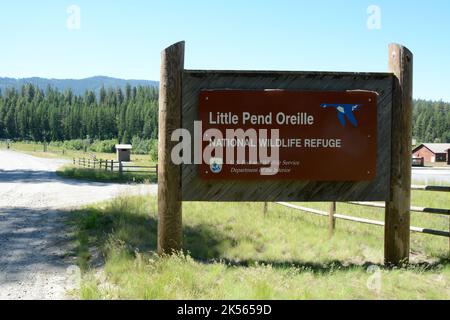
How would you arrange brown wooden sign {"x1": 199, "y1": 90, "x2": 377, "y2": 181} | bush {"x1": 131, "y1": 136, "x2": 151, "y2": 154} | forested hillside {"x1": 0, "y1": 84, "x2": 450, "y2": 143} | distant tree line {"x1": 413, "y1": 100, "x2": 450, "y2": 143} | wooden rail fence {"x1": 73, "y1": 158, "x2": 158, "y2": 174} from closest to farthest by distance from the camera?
brown wooden sign {"x1": 199, "y1": 90, "x2": 377, "y2": 181}
wooden rail fence {"x1": 73, "y1": 158, "x2": 158, "y2": 174}
bush {"x1": 131, "y1": 136, "x2": 151, "y2": 154}
distant tree line {"x1": 413, "y1": 100, "x2": 450, "y2": 143}
forested hillside {"x1": 0, "y1": 84, "x2": 450, "y2": 143}

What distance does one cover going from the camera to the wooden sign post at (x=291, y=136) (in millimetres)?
6801

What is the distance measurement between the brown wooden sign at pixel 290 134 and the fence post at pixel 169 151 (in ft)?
1.39

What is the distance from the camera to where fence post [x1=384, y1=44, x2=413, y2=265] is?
707 centimetres

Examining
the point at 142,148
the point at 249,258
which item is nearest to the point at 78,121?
the point at 142,148

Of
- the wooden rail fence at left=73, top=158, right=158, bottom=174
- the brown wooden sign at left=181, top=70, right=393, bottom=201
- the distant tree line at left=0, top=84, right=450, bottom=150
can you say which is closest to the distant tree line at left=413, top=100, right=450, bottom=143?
the distant tree line at left=0, top=84, right=450, bottom=150

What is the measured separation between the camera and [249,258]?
7.51 meters

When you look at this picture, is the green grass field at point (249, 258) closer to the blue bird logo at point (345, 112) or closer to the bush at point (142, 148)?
the blue bird logo at point (345, 112)

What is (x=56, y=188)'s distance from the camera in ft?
66.4

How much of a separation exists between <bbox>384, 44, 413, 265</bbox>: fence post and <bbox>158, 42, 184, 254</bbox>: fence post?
11.4ft

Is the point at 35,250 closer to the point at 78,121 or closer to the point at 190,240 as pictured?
the point at 190,240

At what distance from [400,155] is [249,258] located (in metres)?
3.04

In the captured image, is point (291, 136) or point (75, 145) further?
point (75, 145)

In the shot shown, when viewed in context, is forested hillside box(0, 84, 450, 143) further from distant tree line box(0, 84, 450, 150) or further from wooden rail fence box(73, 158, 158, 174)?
wooden rail fence box(73, 158, 158, 174)

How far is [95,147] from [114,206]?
11664 centimetres
